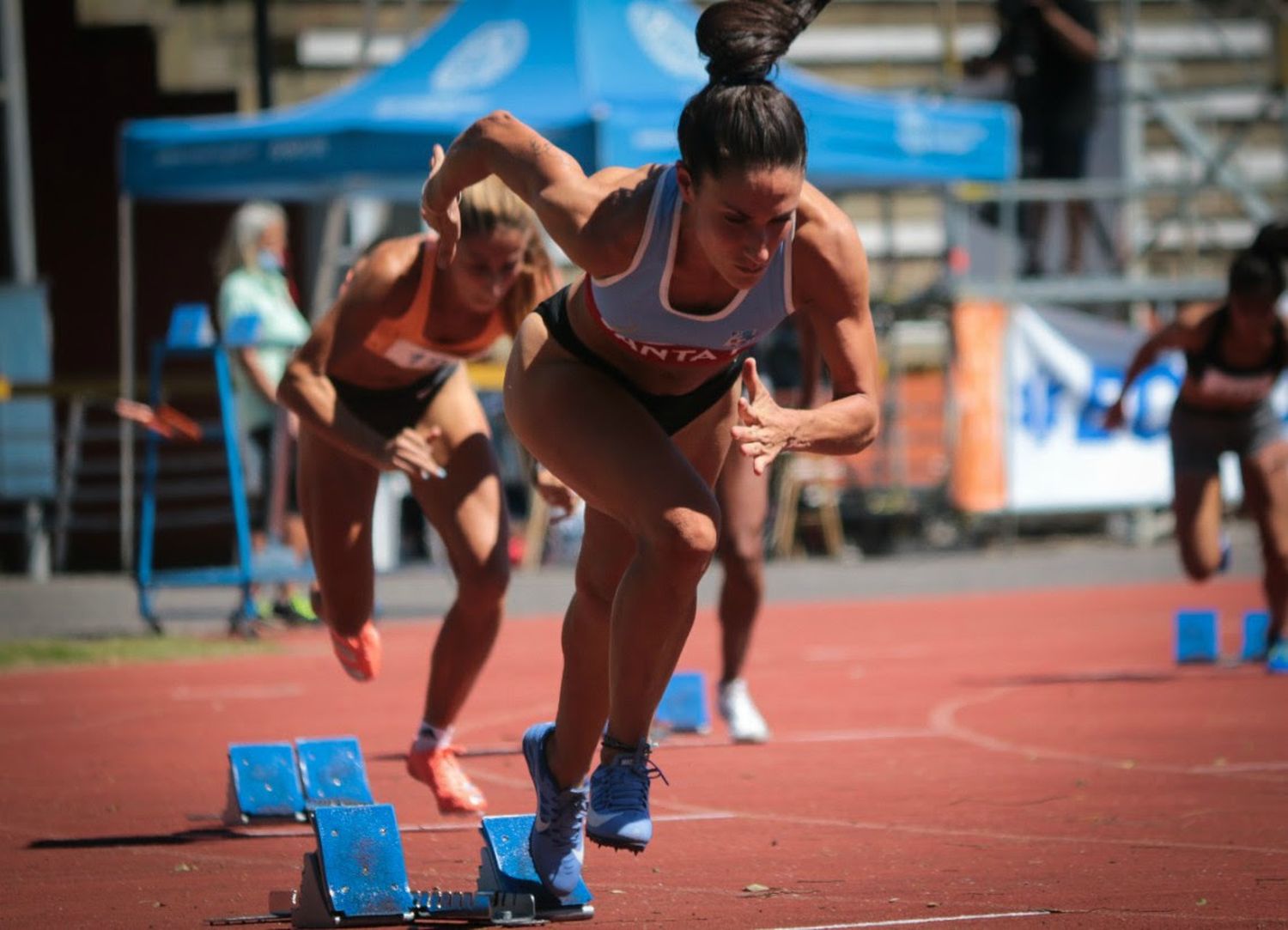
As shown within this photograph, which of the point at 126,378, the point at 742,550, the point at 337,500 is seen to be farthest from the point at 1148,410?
the point at 337,500

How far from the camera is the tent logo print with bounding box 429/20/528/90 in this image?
1491 centimetres

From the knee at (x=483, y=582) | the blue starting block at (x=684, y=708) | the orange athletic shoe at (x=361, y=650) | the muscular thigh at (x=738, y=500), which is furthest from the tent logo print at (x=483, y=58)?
the knee at (x=483, y=582)

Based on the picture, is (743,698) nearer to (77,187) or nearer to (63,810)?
(63,810)

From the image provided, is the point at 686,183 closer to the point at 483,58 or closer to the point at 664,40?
the point at 664,40

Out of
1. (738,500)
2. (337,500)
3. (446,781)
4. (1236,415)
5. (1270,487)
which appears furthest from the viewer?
(1236,415)

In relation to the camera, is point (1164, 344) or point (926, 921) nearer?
point (926, 921)

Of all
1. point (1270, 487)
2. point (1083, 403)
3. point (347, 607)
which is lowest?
point (1083, 403)

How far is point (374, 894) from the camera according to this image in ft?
16.7

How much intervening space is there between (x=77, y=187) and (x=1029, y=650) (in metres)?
10.7

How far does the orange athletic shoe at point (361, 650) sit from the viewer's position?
739 centimetres

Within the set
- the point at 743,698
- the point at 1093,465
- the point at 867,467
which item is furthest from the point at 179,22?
the point at 743,698

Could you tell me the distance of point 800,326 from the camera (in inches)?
370

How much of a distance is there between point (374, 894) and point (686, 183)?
186cm

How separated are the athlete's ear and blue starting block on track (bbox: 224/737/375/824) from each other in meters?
2.64
